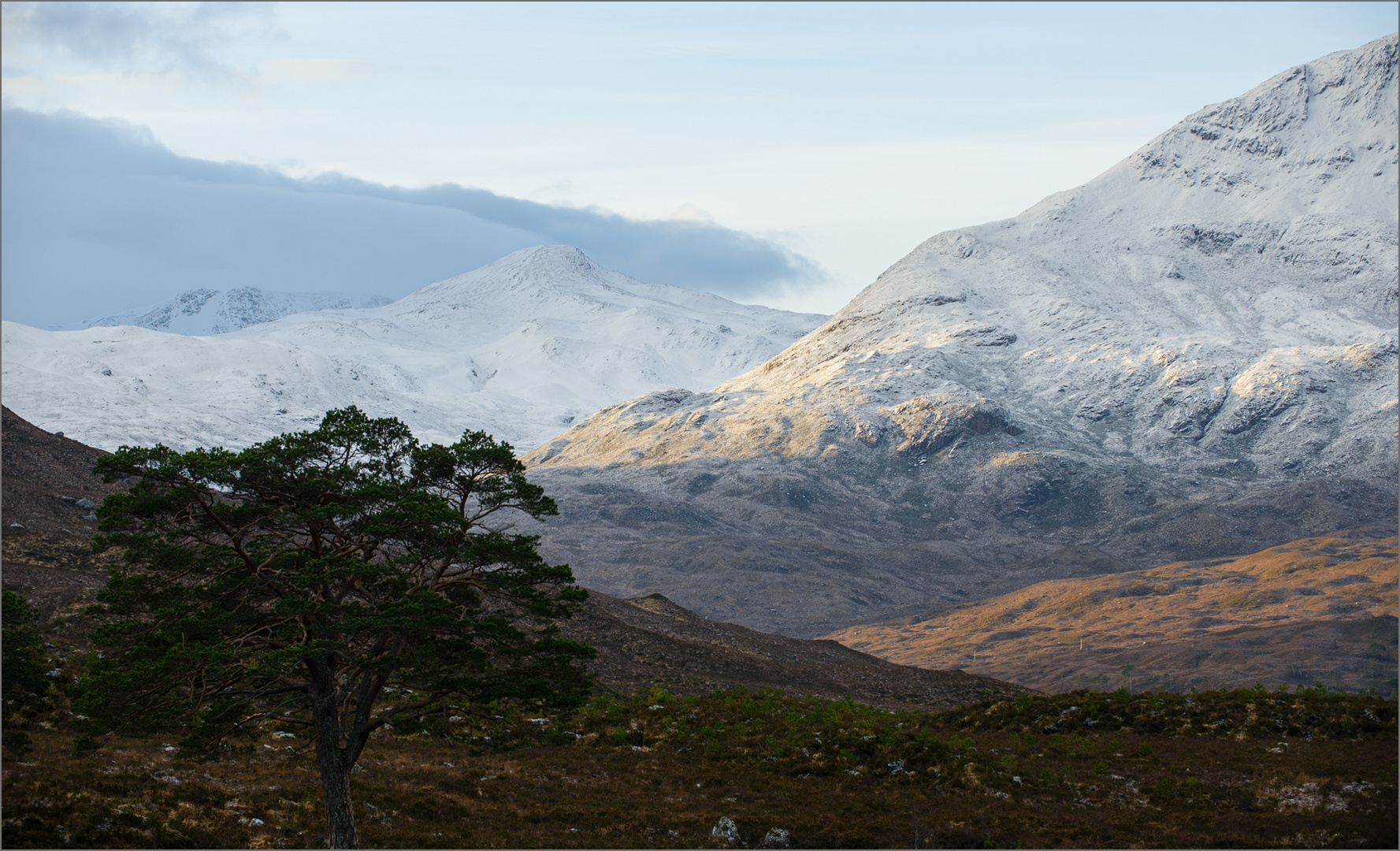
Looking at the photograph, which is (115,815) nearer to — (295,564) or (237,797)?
(237,797)

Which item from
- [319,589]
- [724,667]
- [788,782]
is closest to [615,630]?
[724,667]

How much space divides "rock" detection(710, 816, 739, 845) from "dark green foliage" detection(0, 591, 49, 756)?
20709 millimetres

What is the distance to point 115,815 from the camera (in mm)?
27078

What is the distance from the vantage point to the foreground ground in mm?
29719

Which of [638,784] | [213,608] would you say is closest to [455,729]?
[638,784]

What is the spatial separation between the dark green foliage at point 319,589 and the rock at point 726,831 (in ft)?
28.9

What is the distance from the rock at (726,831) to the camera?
107 ft

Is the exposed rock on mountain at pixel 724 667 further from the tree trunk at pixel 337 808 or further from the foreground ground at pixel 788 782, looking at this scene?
the tree trunk at pixel 337 808

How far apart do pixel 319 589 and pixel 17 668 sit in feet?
38.5

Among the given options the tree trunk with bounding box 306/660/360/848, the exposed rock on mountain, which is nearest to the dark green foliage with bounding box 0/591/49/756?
the tree trunk with bounding box 306/660/360/848

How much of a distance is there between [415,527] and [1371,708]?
137ft

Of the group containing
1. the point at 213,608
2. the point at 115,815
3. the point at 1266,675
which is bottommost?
the point at 1266,675

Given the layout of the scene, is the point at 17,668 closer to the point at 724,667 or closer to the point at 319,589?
the point at 319,589

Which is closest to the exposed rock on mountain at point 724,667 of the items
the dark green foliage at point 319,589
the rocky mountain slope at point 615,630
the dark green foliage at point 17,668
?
the rocky mountain slope at point 615,630
